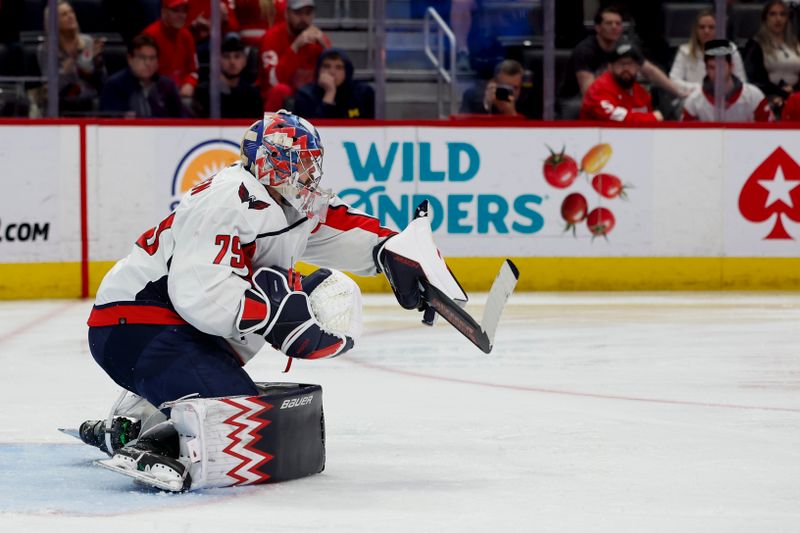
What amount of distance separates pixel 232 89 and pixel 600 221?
2341mm

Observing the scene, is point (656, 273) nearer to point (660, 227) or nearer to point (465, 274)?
point (660, 227)

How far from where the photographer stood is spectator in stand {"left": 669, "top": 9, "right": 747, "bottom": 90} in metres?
8.77

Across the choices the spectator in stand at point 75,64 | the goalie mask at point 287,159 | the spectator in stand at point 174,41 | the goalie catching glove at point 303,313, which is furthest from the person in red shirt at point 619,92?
the goalie catching glove at point 303,313

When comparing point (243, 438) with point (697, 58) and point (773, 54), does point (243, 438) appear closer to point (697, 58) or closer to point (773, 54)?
point (697, 58)

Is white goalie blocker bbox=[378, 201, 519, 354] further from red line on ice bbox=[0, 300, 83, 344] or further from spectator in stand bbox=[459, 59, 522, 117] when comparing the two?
spectator in stand bbox=[459, 59, 522, 117]

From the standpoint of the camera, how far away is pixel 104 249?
8.34m

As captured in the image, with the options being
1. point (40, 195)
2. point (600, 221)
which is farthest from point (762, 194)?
point (40, 195)

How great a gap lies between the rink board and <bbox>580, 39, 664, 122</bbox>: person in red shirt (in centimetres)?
10

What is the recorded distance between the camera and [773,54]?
8.92 meters

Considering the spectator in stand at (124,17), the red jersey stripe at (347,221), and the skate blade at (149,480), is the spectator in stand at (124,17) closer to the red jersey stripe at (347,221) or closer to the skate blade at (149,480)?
the red jersey stripe at (347,221)

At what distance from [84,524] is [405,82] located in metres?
5.97

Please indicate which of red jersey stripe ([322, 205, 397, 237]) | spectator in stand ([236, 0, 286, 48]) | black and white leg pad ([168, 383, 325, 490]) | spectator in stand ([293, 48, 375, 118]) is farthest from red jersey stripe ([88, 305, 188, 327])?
spectator in stand ([236, 0, 286, 48])

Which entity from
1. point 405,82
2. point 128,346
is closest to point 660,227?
point 405,82

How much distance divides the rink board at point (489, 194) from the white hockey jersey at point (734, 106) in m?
0.11
